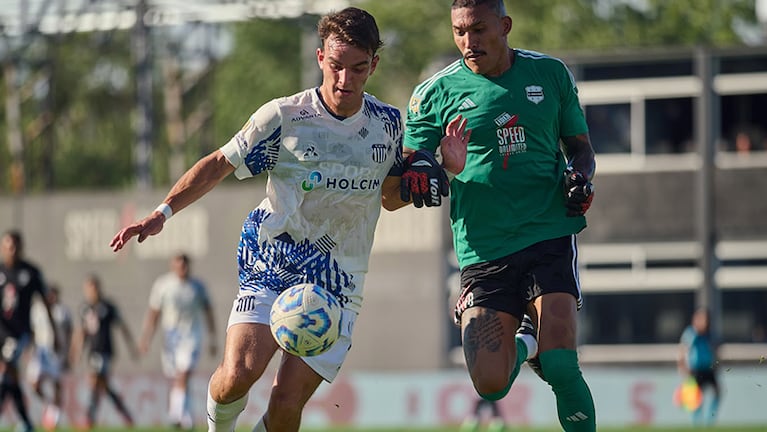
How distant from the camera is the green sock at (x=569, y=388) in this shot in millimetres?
8375

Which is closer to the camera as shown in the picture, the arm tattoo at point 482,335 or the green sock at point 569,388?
the green sock at point 569,388

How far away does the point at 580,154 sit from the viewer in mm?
8852

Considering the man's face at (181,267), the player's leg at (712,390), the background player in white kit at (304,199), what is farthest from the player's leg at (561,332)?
the player's leg at (712,390)

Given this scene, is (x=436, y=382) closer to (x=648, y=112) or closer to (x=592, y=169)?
(x=648, y=112)

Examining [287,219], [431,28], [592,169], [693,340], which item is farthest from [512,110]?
[431,28]

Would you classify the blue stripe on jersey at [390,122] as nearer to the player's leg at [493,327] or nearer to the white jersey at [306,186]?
the white jersey at [306,186]

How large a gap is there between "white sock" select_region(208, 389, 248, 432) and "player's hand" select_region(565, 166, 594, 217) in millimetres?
2099

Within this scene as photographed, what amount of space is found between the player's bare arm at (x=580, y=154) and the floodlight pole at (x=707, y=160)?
77.0 ft

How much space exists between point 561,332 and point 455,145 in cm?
118

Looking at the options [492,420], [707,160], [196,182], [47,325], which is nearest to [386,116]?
[196,182]

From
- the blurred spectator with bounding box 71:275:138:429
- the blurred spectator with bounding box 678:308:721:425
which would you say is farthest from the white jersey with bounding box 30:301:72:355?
the blurred spectator with bounding box 678:308:721:425

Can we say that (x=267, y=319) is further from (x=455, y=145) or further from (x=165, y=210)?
(x=455, y=145)

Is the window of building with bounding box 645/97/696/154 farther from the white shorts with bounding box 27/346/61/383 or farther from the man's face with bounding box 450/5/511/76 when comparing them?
the man's face with bounding box 450/5/511/76

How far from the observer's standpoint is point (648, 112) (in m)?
32.6
